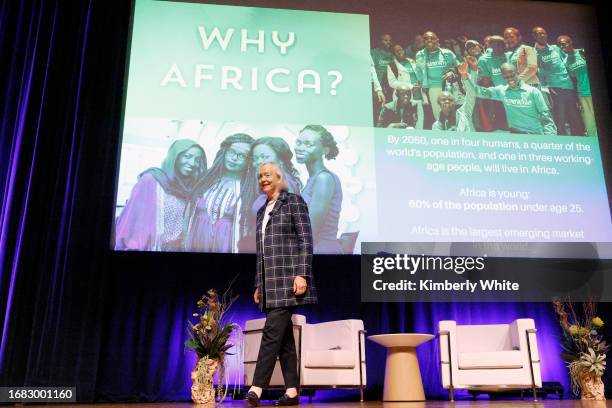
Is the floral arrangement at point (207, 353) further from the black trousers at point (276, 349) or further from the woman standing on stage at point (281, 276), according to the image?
the black trousers at point (276, 349)

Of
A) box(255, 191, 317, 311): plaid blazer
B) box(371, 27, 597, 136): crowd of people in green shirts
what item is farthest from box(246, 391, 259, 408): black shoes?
box(371, 27, 597, 136): crowd of people in green shirts

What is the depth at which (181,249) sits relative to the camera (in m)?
4.56

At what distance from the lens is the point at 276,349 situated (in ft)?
9.77

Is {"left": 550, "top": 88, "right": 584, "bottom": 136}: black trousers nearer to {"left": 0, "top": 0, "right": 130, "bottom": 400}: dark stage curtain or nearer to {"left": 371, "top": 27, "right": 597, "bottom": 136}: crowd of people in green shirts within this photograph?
{"left": 371, "top": 27, "right": 597, "bottom": 136}: crowd of people in green shirts

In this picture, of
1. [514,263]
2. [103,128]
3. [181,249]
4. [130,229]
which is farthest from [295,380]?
[103,128]

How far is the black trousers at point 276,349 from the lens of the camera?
2943 millimetres

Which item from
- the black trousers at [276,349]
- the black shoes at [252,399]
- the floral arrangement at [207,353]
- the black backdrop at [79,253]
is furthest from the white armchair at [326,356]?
the black shoes at [252,399]

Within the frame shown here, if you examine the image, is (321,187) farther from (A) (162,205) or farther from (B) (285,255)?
(B) (285,255)

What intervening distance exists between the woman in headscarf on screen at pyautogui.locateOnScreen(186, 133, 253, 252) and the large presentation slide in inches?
0.4

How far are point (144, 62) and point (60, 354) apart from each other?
8.11 ft

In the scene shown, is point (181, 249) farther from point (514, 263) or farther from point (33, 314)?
point (514, 263)

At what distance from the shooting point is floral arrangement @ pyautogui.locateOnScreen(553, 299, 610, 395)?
14.5ft

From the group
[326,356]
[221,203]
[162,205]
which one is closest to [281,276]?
[326,356]

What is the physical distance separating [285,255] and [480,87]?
113 inches
